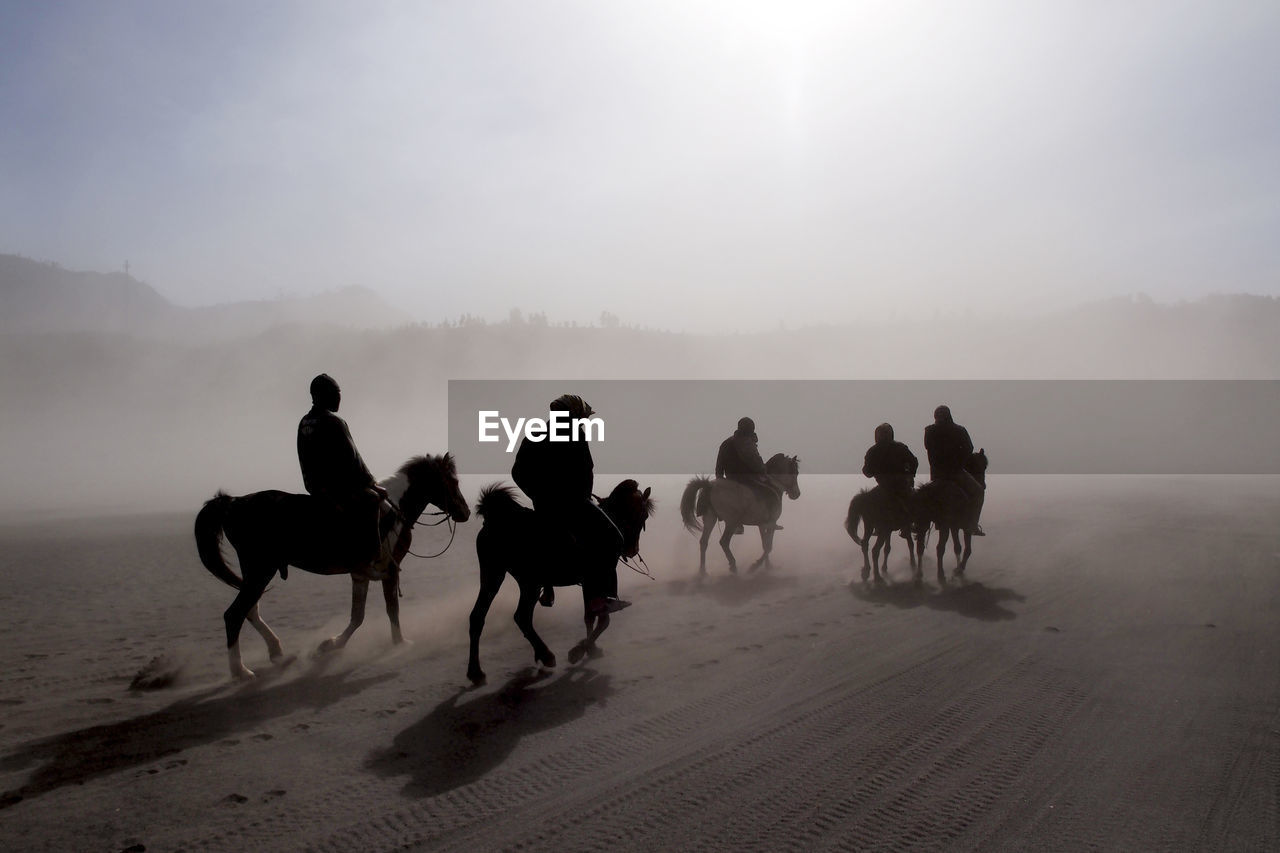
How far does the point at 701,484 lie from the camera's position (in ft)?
45.9

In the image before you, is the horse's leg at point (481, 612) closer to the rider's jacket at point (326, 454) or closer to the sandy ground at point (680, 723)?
the sandy ground at point (680, 723)

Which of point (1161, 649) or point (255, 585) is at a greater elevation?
point (255, 585)

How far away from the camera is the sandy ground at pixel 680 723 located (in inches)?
177

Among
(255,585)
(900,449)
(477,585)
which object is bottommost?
(477,585)

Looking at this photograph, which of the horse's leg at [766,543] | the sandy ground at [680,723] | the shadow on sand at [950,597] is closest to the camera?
the sandy ground at [680,723]

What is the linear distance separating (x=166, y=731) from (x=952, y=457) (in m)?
10.7

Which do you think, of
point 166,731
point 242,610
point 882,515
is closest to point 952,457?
point 882,515

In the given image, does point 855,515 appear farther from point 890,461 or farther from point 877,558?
point 890,461

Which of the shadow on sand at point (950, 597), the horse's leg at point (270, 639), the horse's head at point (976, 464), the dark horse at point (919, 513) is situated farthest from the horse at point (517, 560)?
the horse's head at point (976, 464)

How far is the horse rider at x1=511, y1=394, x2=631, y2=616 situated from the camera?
7461 millimetres

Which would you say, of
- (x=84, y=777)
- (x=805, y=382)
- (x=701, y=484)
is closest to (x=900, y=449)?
(x=701, y=484)

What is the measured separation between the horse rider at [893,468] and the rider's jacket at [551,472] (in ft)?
20.4

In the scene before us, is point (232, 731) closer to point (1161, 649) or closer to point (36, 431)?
point (1161, 649)

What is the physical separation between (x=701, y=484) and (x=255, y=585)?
785 centimetres
